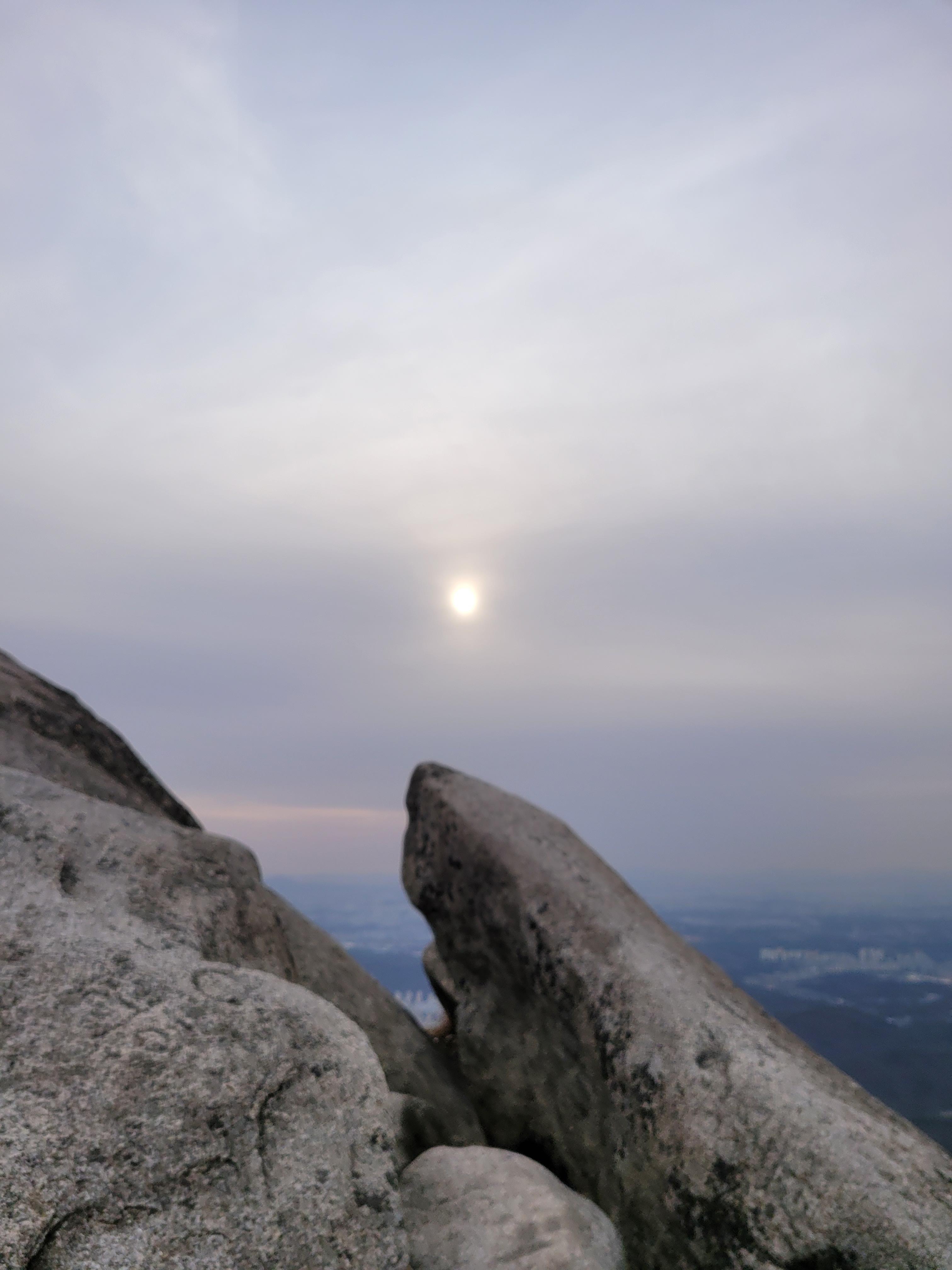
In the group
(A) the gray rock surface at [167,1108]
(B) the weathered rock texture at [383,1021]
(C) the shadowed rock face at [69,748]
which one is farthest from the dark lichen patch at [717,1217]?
(C) the shadowed rock face at [69,748]

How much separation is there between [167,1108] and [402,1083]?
5.20m

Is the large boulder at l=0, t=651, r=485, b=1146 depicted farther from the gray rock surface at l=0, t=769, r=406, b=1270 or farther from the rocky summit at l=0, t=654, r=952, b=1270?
the gray rock surface at l=0, t=769, r=406, b=1270

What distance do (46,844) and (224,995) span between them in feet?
7.93

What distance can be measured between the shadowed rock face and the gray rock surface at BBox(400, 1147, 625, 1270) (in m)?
6.39

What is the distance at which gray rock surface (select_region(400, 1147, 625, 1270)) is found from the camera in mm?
5852

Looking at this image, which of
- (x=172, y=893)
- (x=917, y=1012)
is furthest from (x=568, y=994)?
(x=917, y=1012)

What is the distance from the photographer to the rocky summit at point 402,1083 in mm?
4664

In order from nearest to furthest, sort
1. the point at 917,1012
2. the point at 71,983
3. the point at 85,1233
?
the point at 85,1233
the point at 71,983
the point at 917,1012

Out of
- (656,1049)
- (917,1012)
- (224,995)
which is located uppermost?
(224,995)

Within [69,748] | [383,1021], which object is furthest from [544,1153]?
[69,748]

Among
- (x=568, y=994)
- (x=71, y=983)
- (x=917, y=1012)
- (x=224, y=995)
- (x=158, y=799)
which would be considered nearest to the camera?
(x=71, y=983)

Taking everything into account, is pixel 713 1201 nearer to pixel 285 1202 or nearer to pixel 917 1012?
pixel 285 1202

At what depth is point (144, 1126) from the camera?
4.72 metres

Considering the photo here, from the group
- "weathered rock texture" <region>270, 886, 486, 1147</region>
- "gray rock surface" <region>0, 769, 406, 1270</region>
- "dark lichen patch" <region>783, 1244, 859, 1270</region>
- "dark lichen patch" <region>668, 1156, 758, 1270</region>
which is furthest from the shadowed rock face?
"dark lichen patch" <region>783, 1244, 859, 1270</region>
